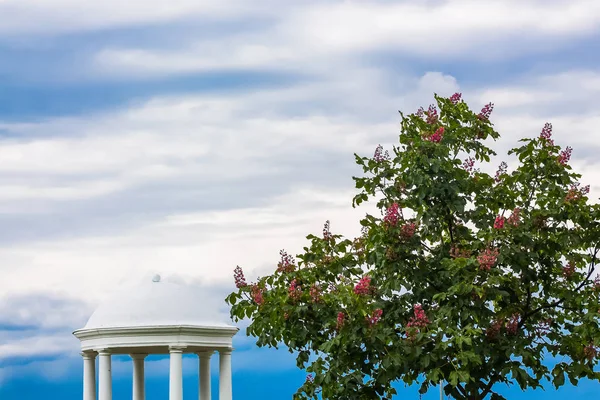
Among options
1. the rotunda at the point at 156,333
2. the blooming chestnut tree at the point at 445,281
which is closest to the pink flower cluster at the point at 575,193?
the blooming chestnut tree at the point at 445,281

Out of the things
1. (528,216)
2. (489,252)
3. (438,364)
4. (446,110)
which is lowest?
(438,364)

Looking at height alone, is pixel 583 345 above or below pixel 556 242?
below

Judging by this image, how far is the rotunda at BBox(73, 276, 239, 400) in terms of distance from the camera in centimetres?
3447

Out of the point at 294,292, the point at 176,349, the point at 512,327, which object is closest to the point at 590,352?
the point at 512,327

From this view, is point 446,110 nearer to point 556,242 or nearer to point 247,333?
point 556,242

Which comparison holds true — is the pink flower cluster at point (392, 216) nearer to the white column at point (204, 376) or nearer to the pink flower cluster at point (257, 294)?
the pink flower cluster at point (257, 294)

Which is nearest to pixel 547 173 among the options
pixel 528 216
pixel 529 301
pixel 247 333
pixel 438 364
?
pixel 528 216

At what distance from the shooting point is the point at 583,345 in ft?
81.7

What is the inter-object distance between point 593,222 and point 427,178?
3722mm

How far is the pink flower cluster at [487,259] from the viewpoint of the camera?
75.2 ft

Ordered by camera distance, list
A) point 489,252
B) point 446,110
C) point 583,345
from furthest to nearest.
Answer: point 446,110, point 583,345, point 489,252

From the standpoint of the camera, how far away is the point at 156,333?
1353 inches

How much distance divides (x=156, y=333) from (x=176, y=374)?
4.15 ft

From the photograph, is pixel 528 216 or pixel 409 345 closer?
pixel 409 345
